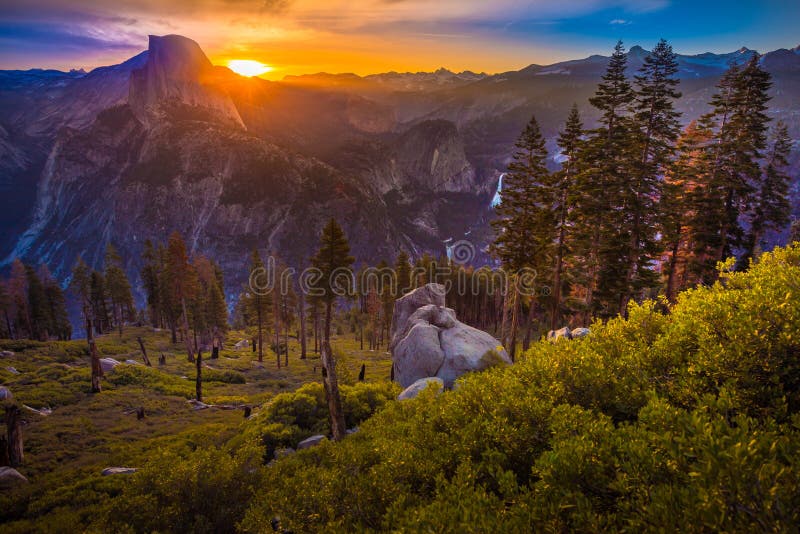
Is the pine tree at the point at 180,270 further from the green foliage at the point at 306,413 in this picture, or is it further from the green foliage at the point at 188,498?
the green foliage at the point at 188,498

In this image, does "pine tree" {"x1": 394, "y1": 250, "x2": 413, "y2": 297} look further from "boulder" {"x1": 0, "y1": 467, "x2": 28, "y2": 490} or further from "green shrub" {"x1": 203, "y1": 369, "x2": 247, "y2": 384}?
"boulder" {"x1": 0, "y1": 467, "x2": 28, "y2": 490}

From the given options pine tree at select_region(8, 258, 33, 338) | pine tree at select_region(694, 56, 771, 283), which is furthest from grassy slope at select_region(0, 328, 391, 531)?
pine tree at select_region(694, 56, 771, 283)

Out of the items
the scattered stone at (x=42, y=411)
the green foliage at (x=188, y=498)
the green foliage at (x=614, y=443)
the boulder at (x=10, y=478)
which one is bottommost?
the scattered stone at (x=42, y=411)

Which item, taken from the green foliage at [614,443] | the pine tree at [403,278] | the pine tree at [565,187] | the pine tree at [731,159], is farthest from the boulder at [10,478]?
the pine tree at [731,159]

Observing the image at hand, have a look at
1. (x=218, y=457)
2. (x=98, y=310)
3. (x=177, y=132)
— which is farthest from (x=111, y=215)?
(x=218, y=457)

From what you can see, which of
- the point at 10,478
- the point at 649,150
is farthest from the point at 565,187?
the point at 10,478

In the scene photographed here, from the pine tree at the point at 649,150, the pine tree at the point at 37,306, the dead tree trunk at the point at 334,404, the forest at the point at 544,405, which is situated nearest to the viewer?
the forest at the point at 544,405

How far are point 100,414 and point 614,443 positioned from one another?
34024 millimetres

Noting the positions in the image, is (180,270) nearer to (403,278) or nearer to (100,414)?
(100,414)

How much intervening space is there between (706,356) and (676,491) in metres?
3.92

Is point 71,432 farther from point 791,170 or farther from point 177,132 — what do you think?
point 791,170

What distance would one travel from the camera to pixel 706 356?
21.9 ft

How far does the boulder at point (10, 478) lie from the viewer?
16.4 metres

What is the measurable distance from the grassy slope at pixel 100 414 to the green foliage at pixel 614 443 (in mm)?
12123
